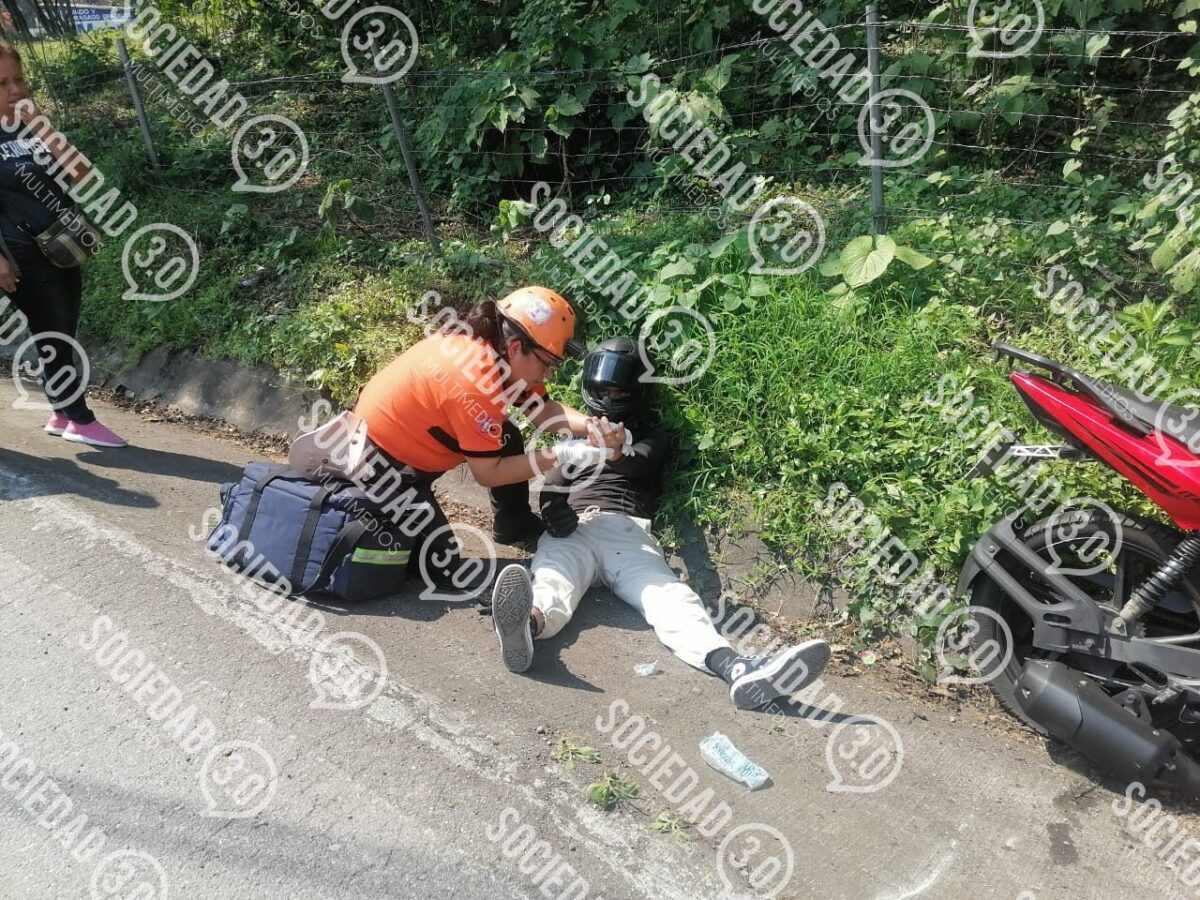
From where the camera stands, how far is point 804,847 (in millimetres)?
2809

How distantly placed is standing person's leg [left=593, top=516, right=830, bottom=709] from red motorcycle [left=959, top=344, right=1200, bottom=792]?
72cm

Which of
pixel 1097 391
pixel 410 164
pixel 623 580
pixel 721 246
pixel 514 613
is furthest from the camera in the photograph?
pixel 410 164

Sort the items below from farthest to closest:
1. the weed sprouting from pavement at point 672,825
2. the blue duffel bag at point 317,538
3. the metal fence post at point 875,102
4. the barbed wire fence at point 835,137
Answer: the barbed wire fence at point 835,137 → the metal fence post at point 875,102 → the blue duffel bag at point 317,538 → the weed sprouting from pavement at point 672,825

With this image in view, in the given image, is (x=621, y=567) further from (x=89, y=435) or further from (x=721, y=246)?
(x=89, y=435)

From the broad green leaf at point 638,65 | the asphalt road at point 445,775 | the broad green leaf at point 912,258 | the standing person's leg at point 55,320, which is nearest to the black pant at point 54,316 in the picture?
the standing person's leg at point 55,320

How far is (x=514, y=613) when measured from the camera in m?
3.47

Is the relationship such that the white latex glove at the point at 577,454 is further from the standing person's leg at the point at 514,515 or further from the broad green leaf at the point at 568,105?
the broad green leaf at the point at 568,105

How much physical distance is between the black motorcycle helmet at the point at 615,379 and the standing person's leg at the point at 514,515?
414 millimetres

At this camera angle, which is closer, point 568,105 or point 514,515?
point 514,515

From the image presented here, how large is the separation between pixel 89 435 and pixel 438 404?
2756mm

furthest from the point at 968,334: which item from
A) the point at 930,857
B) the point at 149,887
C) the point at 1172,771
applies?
the point at 149,887

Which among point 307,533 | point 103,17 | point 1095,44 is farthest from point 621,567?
point 103,17

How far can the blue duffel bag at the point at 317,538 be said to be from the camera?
12.6ft

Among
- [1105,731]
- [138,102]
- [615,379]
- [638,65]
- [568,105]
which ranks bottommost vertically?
[138,102]
